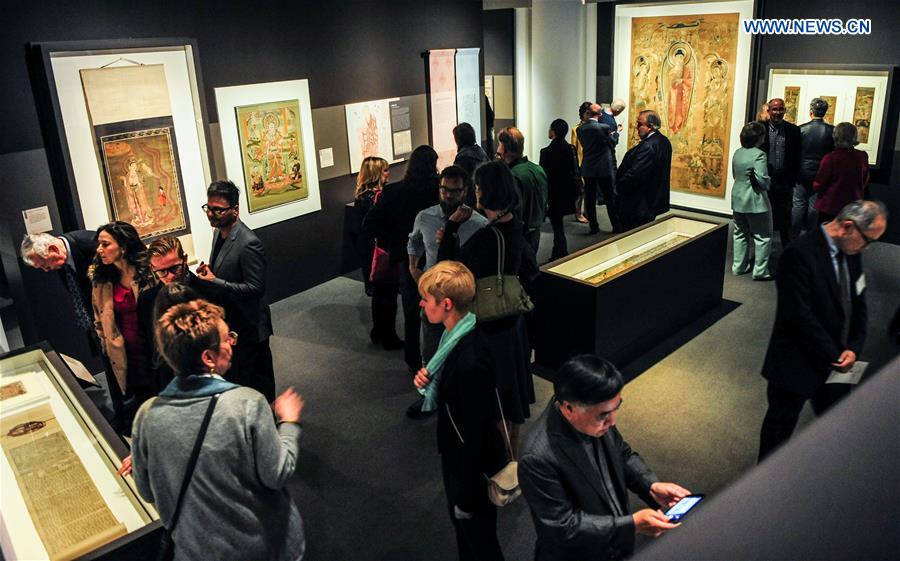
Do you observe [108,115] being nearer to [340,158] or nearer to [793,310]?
[340,158]

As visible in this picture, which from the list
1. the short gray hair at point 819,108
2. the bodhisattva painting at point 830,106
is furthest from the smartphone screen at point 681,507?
the bodhisattva painting at point 830,106

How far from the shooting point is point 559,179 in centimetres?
831

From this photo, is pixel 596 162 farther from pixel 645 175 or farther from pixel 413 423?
pixel 413 423

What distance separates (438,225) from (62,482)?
2665mm

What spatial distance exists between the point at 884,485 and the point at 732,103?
10.1 meters

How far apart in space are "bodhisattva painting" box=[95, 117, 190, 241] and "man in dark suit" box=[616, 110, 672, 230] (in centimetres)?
445

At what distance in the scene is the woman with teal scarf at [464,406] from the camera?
2756 mm

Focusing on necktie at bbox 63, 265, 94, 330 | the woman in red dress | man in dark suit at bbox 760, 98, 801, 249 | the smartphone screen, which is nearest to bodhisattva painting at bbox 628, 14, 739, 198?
man in dark suit at bbox 760, 98, 801, 249

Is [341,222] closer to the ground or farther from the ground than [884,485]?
closer to the ground

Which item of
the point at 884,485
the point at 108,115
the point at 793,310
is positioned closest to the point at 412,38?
the point at 108,115

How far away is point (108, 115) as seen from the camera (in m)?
5.70

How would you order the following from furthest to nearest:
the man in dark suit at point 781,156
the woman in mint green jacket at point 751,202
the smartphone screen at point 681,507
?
the man in dark suit at point 781,156 < the woman in mint green jacket at point 751,202 < the smartphone screen at point 681,507

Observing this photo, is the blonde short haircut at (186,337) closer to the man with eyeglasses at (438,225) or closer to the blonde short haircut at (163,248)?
the blonde short haircut at (163,248)

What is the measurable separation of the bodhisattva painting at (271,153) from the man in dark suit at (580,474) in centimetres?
535
